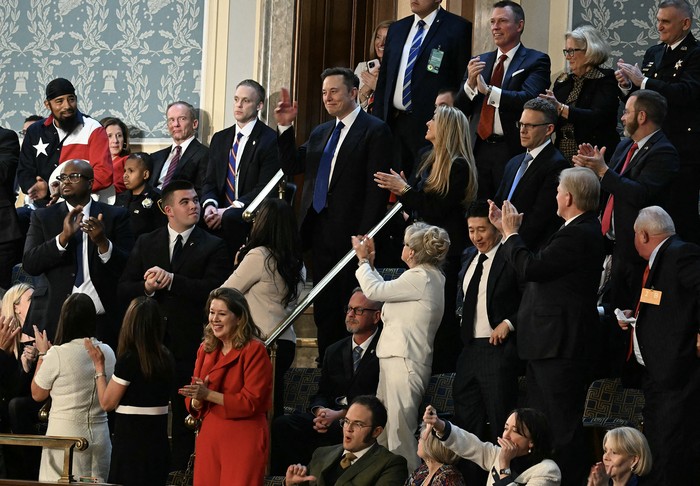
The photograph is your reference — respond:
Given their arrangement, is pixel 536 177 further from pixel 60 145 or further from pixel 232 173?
pixel 60 145

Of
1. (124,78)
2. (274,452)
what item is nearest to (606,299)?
(274,452)

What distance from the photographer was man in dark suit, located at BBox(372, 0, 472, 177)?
8.05 meters

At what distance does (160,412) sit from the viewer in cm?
628

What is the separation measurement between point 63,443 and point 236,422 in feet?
2.62

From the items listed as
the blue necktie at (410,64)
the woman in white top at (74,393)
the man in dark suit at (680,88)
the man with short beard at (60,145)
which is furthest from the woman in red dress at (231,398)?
the man with short beard at (60,145)

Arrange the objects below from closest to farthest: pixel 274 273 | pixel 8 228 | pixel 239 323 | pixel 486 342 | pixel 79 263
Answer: pixel 239 323 → pixel 486 342 → pixel 274 273 → pixel 79 263 → pixel 8 228

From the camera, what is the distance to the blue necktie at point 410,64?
8062mm

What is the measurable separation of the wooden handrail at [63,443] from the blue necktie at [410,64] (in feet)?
10.5

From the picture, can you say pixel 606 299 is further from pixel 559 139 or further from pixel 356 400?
pixel 356 400

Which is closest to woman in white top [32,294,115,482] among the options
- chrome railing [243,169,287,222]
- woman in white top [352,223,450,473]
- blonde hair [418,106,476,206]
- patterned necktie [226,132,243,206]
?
woman in white top [352,223,450,473]

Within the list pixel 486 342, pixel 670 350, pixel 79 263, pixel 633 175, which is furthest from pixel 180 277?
pixel 670 350

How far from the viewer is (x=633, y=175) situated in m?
6.74

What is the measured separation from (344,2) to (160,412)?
5126 millimetres

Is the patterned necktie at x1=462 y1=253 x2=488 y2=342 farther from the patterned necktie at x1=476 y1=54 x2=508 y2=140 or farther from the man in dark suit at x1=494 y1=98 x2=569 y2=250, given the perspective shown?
the patterned necktie at x1=476 y1=54 x2=508 y2=140
